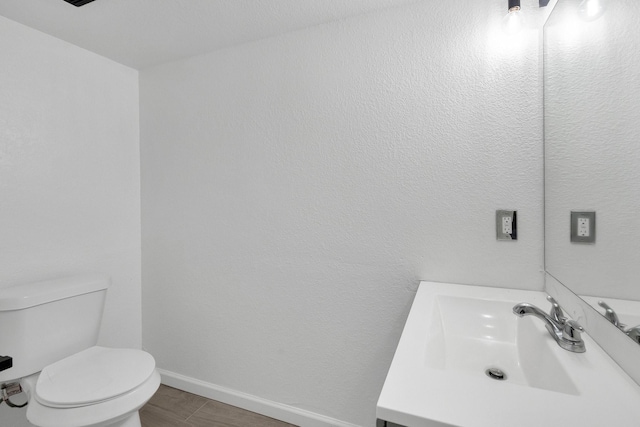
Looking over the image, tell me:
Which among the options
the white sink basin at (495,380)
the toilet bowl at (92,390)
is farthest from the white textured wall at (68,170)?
the white sink basin at (495,380)

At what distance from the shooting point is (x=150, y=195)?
7.22 ft

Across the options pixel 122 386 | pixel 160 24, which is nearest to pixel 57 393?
pixel 122 386

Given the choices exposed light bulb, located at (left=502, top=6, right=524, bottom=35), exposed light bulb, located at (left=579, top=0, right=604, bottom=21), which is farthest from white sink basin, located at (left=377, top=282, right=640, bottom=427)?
exposed light bulb, located at (left=502, top=6, right=524, bottom=35)

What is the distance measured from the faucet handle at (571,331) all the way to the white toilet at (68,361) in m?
1.56

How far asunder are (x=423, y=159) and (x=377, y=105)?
0.36 m

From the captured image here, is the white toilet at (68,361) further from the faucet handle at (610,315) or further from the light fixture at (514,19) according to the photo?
the light fixture at (514,19)

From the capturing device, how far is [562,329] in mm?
876

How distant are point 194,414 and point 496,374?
1.71m

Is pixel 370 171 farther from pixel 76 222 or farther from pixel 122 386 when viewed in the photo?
pixel 76 222

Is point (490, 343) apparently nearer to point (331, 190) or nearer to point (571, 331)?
point (571, 331)

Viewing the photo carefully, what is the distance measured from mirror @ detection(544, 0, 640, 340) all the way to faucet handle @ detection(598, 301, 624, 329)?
0.05 ft

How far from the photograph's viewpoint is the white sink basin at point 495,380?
1.91 feet

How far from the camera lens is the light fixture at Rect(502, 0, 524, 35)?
125 centimetres

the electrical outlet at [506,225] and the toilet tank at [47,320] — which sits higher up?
the electrical outlet at [506,225]
